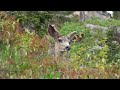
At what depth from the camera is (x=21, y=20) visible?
1046 cm

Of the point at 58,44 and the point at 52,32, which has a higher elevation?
the point at 52,32

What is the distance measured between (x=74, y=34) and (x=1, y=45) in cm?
148

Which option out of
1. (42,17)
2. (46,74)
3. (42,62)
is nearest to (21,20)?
(42,17)

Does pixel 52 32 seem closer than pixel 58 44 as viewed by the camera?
Yes

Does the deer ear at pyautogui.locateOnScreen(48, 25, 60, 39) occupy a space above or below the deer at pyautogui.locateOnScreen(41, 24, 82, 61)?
above

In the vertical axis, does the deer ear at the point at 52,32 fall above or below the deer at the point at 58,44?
above
